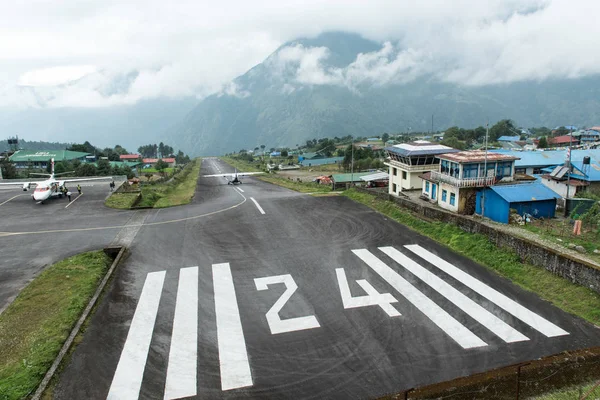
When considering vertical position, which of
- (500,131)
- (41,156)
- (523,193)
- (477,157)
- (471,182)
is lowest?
(523,193)

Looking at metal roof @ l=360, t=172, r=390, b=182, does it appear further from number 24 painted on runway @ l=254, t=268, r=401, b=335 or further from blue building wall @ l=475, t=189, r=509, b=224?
number 24 painted on runway @ l=254, t=268, r=401, b=335

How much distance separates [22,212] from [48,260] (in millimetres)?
19855

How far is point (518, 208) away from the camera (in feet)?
92.9

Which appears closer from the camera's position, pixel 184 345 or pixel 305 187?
pixel 184 345

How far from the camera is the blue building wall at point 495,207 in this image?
28.1m

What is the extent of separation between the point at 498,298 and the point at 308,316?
9.22 metres

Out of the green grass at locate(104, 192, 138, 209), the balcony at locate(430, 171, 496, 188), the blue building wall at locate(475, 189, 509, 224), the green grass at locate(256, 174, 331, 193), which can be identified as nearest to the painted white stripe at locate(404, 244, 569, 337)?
the blue building wall at locate(475, 189, 509, 224)

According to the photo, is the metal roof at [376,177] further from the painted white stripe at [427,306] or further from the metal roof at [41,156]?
the metal roof at [41,156]

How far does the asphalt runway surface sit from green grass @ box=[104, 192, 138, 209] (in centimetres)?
1671

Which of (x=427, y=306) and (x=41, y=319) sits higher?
(x=41, y=319)

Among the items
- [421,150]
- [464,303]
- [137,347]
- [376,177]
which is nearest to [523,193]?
[464,303]

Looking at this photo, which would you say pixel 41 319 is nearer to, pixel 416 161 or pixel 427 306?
pixel 427 306

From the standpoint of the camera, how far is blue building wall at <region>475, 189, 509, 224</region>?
28.1 meters

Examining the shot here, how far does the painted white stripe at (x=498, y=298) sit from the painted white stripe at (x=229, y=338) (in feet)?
38.6
